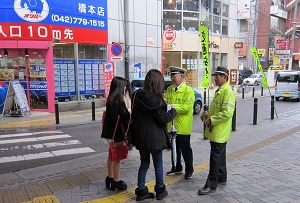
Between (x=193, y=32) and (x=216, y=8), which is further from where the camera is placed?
(x=216, y=8)

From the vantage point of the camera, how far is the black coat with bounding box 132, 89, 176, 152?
3607 millimetres

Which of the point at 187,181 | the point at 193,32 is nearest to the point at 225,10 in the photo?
the point at 193,32

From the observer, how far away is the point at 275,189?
4238mm

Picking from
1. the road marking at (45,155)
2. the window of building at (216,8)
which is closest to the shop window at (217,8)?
the window of building at (216,8)

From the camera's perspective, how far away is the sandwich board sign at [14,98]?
11008 mm

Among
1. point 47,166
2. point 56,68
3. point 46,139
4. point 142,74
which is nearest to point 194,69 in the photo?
point 142,74

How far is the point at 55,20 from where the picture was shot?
12352 millimetres

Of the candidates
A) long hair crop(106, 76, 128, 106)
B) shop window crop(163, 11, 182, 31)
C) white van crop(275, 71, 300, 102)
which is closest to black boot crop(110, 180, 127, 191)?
long hair crop(106, 76, 128, 106)

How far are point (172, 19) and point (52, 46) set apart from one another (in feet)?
36.7

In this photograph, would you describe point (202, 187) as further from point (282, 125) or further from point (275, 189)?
point (282, 125)

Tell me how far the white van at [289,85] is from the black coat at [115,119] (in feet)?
55.6

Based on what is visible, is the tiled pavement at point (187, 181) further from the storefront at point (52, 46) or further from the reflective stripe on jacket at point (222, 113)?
the storefront at point (52, 46)

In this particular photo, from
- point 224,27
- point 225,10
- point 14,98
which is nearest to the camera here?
point 14,98

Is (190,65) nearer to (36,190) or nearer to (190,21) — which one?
(190,21)
